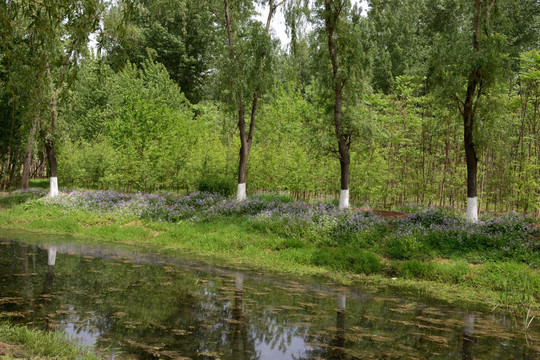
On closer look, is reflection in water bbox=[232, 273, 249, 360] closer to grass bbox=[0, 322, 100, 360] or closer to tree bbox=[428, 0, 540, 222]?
grass bbox=[0, 322, 100, 360]

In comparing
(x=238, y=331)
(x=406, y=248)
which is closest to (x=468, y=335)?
(x=238, y=331)

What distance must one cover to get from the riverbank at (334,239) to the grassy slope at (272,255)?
0.12 feet

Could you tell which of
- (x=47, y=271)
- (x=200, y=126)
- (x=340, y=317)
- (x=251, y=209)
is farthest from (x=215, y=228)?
(x=200, y=126)

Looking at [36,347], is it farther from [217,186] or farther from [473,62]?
[217,186]

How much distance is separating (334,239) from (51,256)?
10.0 m

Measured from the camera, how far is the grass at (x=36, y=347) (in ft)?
16.5

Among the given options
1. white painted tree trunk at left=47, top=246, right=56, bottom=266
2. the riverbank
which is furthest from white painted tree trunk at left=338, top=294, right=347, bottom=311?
white painted tree trunk at left=47, top=246, right=56, bottom=266

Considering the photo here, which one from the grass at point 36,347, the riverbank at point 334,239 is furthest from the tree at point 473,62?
the grass at point 36,347

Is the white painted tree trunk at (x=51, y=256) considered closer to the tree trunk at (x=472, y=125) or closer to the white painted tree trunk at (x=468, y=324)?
the white painted tree trunk at (x=468, y=324)

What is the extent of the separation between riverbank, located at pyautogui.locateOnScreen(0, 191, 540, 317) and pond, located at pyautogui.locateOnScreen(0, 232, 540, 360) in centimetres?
175

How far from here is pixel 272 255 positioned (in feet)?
48.0

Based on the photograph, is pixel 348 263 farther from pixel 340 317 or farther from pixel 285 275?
pixel 340 317

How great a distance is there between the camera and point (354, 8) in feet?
58.5

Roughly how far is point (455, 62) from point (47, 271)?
1577 cm
